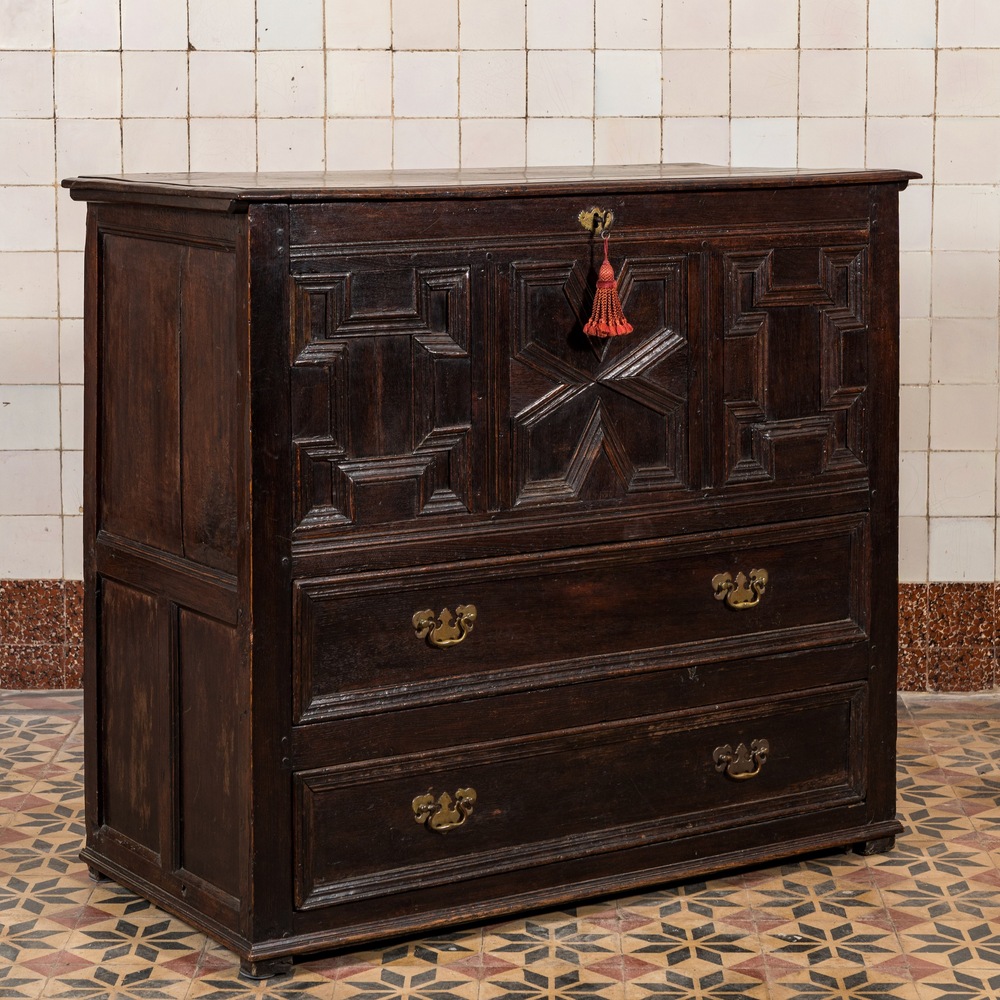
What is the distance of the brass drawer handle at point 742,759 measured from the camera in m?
4.00

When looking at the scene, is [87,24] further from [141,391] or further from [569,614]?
[569,614]

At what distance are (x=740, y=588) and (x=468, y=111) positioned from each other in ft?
6.24

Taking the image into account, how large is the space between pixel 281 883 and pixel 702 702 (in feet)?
3.37

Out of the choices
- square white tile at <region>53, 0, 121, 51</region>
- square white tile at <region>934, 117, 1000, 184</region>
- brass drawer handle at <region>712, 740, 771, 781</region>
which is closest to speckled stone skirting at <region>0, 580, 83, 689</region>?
square white tile at <region>53, 0, 121, 51</region>

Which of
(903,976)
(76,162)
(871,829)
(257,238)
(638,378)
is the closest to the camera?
(257,238)

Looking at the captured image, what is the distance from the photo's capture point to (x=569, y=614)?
376 cm

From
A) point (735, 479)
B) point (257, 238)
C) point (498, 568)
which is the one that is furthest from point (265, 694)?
point (735, 479)

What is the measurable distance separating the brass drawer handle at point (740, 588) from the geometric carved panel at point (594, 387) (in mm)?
247

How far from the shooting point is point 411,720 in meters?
3.60

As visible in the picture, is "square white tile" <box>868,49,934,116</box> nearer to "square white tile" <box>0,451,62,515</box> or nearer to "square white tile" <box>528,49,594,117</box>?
"square white tile" <box>528,49,594,117</box>

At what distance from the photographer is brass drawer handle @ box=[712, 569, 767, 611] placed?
3947 millimetres

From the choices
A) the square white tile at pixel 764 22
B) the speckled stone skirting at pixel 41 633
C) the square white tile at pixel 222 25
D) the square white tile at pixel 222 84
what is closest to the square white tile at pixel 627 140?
the square white tile at pixel 764 22

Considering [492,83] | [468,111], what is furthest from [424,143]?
[492,83]

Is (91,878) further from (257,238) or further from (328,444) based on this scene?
(257,238)
